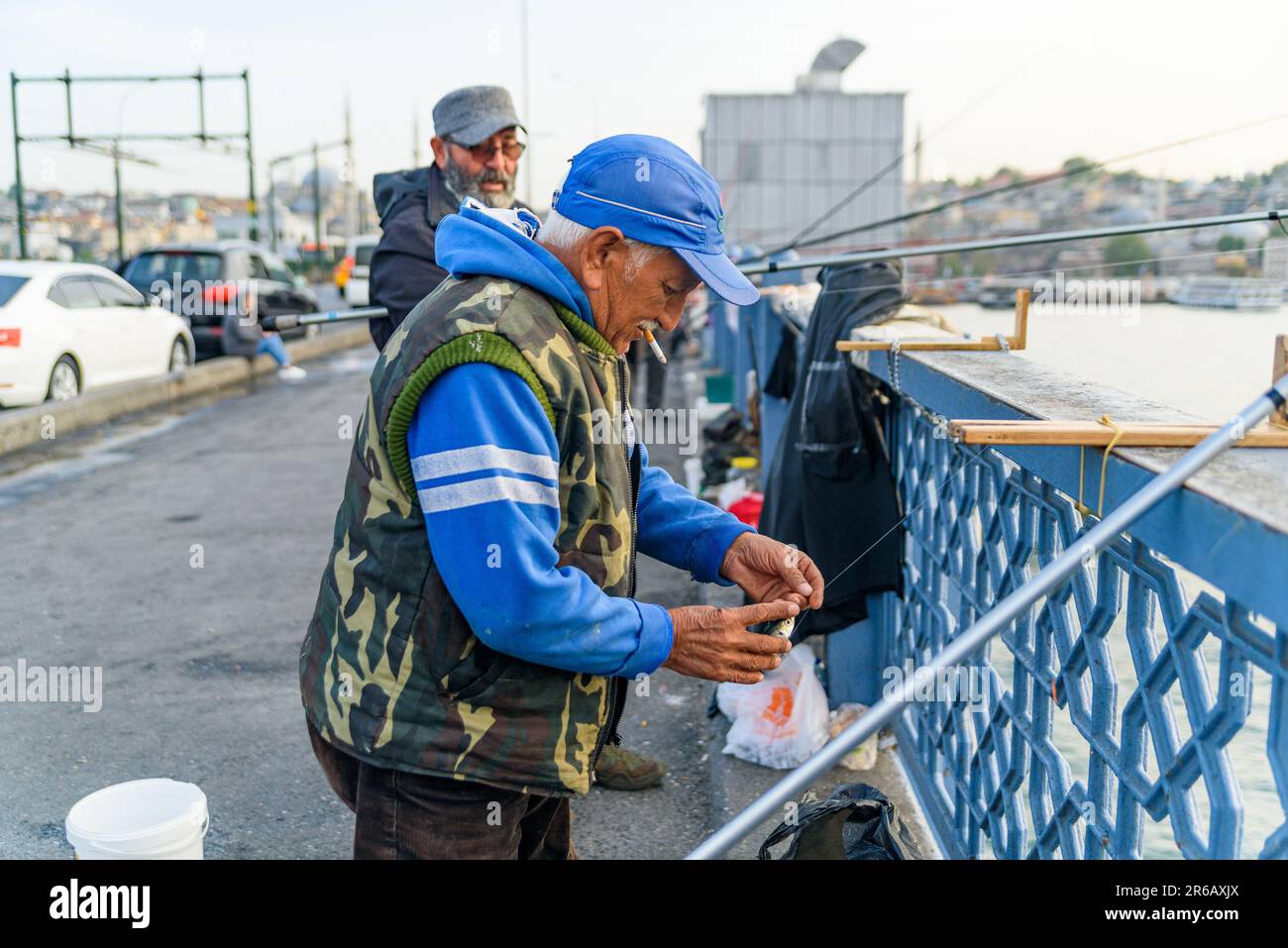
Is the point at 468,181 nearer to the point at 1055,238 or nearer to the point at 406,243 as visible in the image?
the point at 406,243

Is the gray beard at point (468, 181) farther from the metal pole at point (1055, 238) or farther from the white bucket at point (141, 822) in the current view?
the white bucket at point (141, 822)

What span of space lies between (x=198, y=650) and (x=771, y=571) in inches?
155

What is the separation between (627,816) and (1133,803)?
2210 millimetres

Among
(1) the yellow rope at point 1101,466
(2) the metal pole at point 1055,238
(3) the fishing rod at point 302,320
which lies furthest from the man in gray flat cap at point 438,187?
(1) the yellow rope at point 1101,466

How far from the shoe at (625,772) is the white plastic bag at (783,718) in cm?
27

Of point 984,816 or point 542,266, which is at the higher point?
point 542,266

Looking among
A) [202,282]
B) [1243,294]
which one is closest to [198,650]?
[1243,294]

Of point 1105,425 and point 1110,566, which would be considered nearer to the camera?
point 1105,425

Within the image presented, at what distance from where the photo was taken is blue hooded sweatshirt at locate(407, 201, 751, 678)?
6.09 feet

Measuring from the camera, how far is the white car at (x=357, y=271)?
85.7ft

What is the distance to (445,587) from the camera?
2.00 meters
